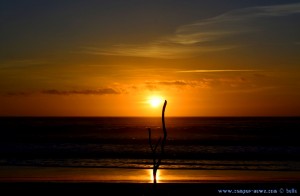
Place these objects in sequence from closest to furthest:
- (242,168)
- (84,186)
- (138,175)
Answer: (84,186) → (138,175) → (242,168)

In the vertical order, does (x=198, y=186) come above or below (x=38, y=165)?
below

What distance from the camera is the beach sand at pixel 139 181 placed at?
13648 millimetres

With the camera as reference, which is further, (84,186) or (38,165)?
(38,165)

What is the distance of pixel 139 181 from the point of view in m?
17.8

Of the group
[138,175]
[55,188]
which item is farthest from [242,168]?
[55,188]

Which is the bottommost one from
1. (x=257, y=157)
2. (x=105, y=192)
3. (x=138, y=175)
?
(x=105, y=192)

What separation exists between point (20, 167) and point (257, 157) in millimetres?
15646

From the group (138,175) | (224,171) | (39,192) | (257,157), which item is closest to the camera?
(39,192)

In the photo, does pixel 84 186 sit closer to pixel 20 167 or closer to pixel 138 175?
pixel 138 175

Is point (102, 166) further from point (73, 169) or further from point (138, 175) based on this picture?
point (138, 175)

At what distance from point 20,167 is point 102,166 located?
4.09 m

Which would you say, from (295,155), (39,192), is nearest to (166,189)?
(39,192)

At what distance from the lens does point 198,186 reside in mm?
14703

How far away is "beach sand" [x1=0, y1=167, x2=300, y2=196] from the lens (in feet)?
44.8
